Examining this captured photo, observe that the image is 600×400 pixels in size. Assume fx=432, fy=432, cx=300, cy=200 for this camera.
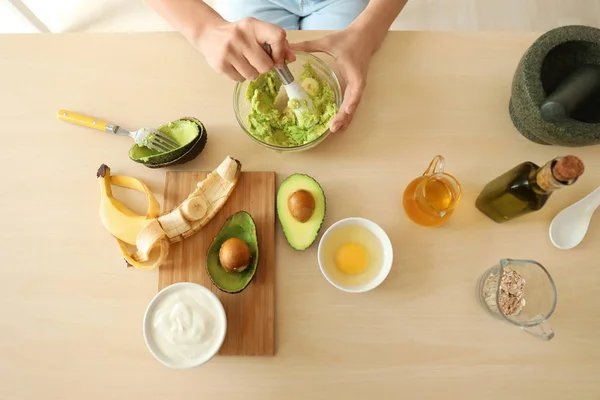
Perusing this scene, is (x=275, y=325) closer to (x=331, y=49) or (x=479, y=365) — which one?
(x=479, y=365)

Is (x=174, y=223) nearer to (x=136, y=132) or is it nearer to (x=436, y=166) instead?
(x=136, y=132)

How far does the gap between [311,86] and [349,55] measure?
0.10 meters

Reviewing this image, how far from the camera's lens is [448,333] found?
77 cm

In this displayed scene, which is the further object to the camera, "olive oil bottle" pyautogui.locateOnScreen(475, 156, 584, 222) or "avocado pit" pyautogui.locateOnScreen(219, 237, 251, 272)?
"avocado pit" pyautogui.locateOnScreen(219, 237, 251, 272)

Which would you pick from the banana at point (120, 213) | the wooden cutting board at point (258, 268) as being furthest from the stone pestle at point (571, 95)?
the banana at point (120, 213)

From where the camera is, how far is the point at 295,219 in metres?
0.80

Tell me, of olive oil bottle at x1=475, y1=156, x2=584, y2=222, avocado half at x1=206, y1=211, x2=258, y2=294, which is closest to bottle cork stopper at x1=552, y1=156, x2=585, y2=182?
olive oil bottle at x1=475, y1=156, x2=584, y2=222

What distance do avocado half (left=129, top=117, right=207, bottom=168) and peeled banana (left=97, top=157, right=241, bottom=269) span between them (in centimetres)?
5

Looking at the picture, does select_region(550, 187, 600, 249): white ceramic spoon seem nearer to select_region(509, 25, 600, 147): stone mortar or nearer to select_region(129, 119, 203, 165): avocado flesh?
select_region(509, 25, 600, 147): stone mortar

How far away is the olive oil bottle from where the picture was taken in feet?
2.04

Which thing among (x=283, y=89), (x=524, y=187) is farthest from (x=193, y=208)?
(x=524, y=187)

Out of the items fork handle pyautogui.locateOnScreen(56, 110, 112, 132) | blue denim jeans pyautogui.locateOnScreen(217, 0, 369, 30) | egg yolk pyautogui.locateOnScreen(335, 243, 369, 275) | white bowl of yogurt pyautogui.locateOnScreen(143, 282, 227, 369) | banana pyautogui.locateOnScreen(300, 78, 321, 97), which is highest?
blue denim jeans pyautogui.locateOnScreen(217, 0, 369, 30)

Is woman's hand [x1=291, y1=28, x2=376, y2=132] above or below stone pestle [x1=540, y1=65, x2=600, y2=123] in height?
above

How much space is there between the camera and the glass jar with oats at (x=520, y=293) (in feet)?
2.41
